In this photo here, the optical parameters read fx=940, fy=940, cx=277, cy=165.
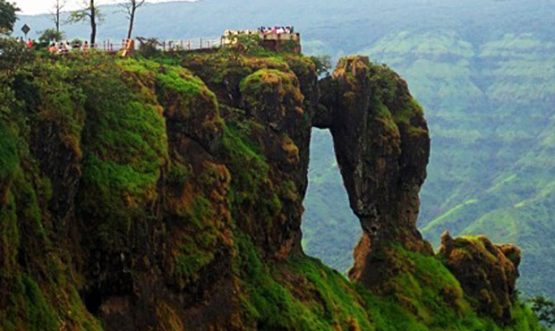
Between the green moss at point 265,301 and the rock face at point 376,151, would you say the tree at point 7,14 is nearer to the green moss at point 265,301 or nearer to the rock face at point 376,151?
the green moss at point 265,301

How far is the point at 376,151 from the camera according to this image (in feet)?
243

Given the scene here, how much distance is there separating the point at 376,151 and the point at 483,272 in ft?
43.9

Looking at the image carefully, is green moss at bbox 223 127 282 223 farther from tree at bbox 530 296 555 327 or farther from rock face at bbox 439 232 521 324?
tree at bbox 530 296 555 327

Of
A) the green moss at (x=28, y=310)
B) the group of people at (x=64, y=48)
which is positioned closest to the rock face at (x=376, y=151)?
the group of people at (x=64, y=48)

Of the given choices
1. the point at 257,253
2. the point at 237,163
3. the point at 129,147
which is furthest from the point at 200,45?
the point at 129,147

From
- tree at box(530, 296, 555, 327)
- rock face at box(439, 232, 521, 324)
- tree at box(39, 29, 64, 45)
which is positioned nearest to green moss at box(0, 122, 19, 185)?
tree at box(39, 29, 64, 45)

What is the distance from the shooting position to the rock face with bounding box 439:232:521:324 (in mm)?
75750

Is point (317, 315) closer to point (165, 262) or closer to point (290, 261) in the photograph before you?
point (290, 261)

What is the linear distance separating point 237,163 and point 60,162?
17880 millimetres

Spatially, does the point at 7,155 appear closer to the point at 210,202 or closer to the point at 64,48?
the point at 210,202

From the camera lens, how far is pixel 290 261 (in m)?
63.1

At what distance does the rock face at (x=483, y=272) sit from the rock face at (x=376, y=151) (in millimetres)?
2334

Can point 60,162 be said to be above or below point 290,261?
above

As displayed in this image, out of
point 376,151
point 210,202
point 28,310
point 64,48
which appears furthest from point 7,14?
point 376,151
